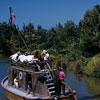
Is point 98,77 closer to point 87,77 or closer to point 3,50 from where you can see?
point 87,77

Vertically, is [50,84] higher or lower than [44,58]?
lower

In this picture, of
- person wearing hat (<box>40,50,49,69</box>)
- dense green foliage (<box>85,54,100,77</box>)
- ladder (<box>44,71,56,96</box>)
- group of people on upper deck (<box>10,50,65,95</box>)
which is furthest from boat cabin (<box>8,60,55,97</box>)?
dense green foliage (<box>85,54,100,77</box>)

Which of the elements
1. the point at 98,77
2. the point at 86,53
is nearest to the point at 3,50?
the point at 86,53

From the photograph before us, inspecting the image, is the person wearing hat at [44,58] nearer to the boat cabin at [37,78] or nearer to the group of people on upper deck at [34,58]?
the group of people on upper deck at [34,58]

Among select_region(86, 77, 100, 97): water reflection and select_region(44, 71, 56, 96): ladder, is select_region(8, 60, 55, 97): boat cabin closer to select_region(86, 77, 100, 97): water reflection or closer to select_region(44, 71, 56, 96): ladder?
select_region(44, 71, 56, 96): ladder

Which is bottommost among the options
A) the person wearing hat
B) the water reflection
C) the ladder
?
the water reflection

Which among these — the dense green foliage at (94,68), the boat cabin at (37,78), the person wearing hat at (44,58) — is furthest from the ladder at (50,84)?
the dense green foliage at (94,68)

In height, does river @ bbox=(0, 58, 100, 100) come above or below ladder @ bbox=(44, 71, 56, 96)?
below

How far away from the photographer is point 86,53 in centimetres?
3481

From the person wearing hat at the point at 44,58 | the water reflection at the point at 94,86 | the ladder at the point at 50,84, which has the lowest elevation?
the water reflection at the point at 94,86

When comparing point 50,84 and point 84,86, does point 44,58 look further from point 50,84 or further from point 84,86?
point 84,86

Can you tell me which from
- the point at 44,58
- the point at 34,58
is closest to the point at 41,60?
the point at 44,58

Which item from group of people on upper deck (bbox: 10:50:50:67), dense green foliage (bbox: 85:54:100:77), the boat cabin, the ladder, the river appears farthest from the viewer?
dense green foliage (bbox: 85:54:100:77)

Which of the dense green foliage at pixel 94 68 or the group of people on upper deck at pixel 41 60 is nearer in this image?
the group of people on upper deck at pixel 41 60
